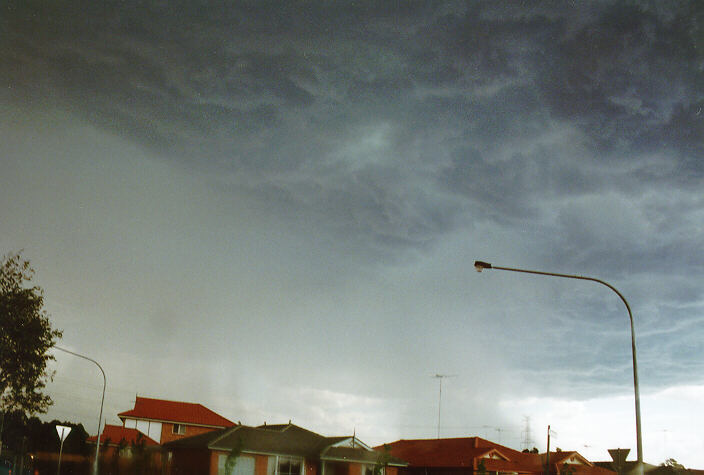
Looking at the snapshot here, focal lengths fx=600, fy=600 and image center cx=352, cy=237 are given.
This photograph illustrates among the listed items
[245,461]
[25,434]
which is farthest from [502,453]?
[25,434]

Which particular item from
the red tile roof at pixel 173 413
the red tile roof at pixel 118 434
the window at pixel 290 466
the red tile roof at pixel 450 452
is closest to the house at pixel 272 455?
the window at pixel 290 466

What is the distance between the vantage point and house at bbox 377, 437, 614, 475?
53.3 meters

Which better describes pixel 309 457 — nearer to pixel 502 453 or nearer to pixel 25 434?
pixel 502 453

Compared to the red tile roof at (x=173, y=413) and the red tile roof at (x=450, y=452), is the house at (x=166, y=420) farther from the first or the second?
the red tile roof at (x=450, y=452)

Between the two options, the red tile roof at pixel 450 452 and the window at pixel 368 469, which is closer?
the window at pixel 368 469

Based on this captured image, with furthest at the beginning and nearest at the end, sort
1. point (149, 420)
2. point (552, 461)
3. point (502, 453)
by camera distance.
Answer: point (149, 420)
point (552, 461)
point (502, 453)

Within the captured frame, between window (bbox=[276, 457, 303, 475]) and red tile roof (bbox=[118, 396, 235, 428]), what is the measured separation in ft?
120

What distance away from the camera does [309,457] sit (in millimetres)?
46719

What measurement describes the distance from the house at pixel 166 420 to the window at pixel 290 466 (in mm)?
34232

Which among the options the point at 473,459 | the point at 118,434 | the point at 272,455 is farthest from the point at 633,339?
the point at 118,434

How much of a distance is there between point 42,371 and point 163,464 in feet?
37.7

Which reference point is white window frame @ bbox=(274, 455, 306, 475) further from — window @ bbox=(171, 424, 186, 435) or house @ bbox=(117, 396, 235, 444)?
window @ bbox=(171, 424, 186, 435)

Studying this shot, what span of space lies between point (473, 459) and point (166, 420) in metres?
43.4

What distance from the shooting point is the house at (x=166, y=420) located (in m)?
77.6
